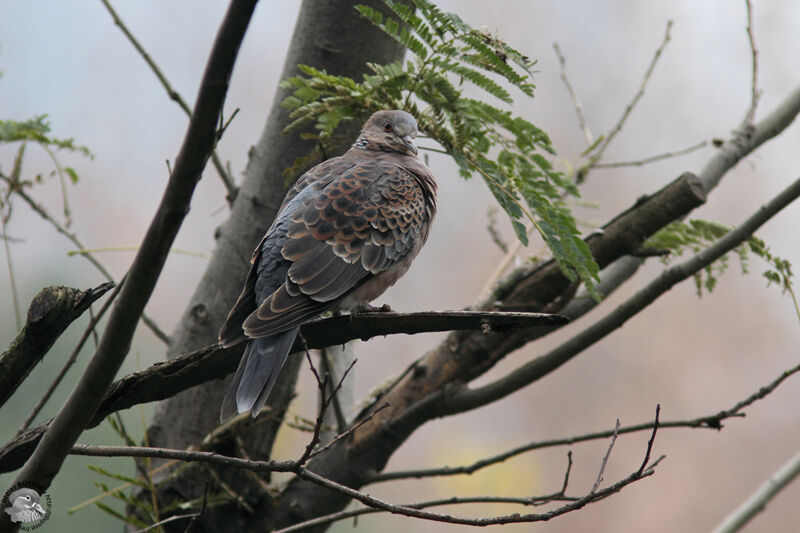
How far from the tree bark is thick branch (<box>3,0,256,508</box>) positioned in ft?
4.96

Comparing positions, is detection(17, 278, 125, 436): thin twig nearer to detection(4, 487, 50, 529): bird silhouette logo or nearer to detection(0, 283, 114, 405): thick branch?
detection(0, 283, 114, 405): thick branch

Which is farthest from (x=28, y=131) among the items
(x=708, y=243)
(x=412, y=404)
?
(x=708, y=243)

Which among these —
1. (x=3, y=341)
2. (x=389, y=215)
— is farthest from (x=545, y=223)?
(x=3, y=341)

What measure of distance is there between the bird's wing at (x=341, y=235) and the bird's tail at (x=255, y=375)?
0.29 feet

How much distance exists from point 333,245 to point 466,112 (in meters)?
0.67

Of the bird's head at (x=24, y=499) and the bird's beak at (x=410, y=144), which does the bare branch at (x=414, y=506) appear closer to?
the bird's head at (x=24, y=499)

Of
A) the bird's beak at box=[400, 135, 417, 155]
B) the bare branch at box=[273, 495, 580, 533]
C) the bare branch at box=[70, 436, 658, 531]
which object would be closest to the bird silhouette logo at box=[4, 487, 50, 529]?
the bare branch at box=[70, 436, 658, 531]

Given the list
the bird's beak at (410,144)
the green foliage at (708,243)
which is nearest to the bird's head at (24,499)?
the bird's beak at (410,144)

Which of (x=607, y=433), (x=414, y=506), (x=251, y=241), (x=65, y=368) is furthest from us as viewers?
(x=251, y=241)

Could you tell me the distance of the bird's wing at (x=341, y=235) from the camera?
7.98ft

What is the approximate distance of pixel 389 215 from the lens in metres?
2.75

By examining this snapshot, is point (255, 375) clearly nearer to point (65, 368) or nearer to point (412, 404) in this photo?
point (65, 368)

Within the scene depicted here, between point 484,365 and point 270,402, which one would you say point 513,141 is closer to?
point 484,365

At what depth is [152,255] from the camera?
4.37 feet
